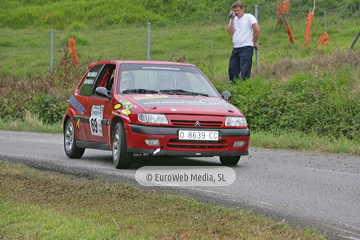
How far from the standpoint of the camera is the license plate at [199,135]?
836 cm

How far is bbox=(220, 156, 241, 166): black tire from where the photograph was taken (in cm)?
926

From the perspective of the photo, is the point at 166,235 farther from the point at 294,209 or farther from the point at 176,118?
the point at 176,118

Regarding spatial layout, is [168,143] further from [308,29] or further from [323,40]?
[308,29]

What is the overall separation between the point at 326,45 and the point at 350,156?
22.6ft

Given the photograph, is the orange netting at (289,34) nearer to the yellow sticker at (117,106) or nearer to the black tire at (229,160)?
the black tire at (229,160)

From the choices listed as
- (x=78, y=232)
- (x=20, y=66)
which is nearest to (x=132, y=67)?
(x=78, y=232)

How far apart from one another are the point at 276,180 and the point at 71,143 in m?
3.86

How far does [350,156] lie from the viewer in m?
10.8

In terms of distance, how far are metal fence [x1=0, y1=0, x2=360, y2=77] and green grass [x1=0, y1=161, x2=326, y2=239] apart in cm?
1077

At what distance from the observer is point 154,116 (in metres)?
8.38

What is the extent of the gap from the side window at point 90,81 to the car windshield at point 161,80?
2.57 ft

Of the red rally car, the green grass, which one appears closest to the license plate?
the red rally car

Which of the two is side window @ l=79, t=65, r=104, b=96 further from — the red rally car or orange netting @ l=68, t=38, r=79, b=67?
orange netting @ l=68, t=38, r=79, b=67

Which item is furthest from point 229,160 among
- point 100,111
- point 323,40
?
point 323,40
